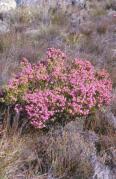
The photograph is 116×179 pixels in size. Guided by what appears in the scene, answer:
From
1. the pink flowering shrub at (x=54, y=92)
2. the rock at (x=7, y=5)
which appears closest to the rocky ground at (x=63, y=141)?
the pink flowering shrub at (x=54, y=92)

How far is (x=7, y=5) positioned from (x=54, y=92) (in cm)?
1199

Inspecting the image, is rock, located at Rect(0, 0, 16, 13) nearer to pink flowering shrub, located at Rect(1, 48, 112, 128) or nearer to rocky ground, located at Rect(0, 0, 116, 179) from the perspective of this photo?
rocky ground, located at Rect(0, 0, 116, 179)

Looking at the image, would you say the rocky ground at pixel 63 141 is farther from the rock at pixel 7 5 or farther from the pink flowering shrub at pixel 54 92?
the rock at pixel 7 5

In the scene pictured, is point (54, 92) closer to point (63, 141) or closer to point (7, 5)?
point (63, 141)

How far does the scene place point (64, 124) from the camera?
201 inches

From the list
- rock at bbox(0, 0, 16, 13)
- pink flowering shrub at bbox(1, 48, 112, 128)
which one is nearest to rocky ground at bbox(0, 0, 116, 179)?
pink flowering shrub at bbox(1, 48, 112, 128)

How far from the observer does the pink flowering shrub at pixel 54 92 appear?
4.90m

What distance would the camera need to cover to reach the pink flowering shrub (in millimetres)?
4898

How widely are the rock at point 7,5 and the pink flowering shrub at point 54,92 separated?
10247mm

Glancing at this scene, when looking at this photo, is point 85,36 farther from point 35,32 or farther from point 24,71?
point 24,71

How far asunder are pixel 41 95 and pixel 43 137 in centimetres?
49

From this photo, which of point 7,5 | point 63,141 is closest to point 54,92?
point 63,141

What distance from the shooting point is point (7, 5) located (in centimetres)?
1642

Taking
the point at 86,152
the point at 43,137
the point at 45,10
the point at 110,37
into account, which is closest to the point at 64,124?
the point at 43,137
